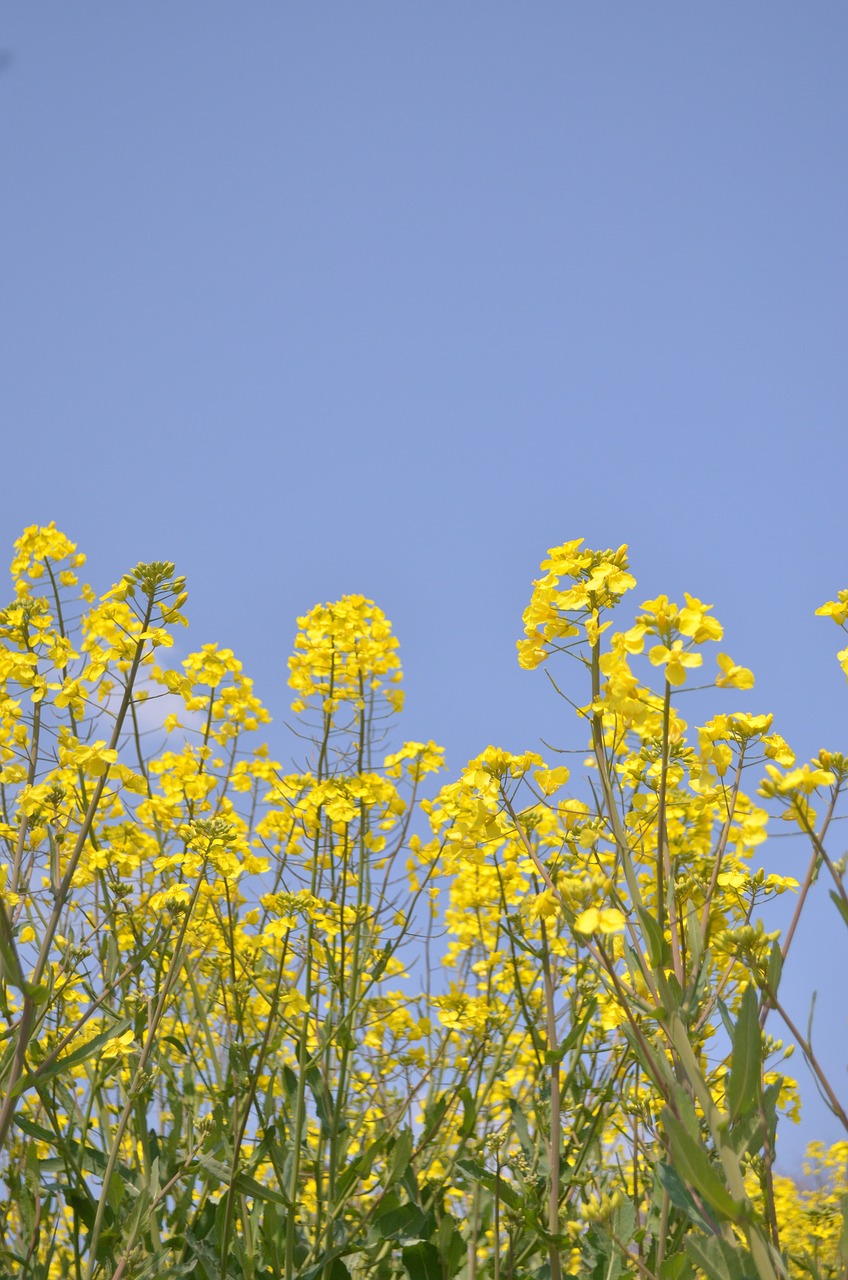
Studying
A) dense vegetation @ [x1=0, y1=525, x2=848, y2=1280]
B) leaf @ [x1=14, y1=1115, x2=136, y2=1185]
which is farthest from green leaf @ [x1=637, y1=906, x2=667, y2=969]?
leaf @ [x1=14, y1=1115, x2=136, y2=1185]

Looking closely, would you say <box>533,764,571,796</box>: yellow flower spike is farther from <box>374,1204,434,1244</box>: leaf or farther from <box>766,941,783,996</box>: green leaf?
<box>374,1204,434,1244</box>: leaf

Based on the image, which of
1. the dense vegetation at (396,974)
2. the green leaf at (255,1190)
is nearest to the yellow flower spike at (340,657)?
the dense vegetation at (396,974)

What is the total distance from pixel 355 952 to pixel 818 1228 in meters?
2.43

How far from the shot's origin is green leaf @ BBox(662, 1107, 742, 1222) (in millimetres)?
1605

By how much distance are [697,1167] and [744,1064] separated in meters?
0.19

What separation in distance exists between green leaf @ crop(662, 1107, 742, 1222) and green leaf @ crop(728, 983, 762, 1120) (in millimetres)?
148

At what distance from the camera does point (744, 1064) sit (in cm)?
174

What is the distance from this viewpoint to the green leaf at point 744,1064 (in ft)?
5.68

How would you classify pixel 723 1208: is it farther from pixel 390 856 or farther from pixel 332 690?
pixel 332 690

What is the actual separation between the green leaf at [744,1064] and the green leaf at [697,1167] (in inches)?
5.8

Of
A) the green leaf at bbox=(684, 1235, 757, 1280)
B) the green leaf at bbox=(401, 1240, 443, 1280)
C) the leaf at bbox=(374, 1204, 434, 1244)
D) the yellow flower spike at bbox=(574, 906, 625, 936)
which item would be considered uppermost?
the yellow flower spike at bbox=(574, 906, 625, 936)

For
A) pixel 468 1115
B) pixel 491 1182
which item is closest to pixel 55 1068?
pixel 491 1182

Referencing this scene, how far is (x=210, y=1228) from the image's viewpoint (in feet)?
10.6

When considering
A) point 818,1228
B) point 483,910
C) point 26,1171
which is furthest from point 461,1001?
point 818,1228
